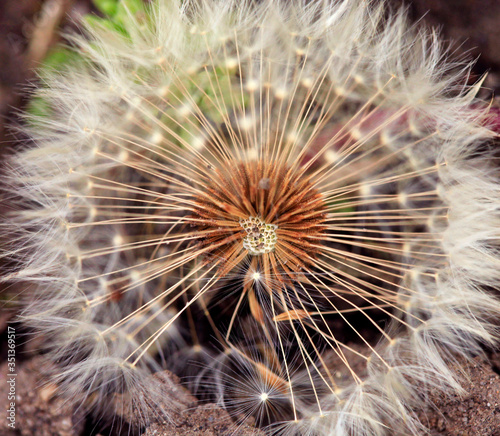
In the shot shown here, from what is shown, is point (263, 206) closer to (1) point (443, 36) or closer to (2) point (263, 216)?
(2) point (263, 216)

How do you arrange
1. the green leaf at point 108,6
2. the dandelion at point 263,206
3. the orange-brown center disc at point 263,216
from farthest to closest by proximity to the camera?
the green leaf at point 108,6 < the orange-brown center disc at point 263,216 < the dandelion at point 263,206

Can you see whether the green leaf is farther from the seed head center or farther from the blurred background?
the seed head center

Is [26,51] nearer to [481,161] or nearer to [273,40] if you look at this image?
[273,40]

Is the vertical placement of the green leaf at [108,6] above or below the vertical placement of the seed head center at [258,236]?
above

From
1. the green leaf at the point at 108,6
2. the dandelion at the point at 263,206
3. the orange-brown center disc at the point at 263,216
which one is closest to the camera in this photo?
the dandelion at the point at 263,206

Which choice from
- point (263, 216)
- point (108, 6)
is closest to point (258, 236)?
point (263, 216)

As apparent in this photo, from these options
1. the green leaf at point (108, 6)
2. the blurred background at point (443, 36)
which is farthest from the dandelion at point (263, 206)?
the blurred background at point (443, 36)

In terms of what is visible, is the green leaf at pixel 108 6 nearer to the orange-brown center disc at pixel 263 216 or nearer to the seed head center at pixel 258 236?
the orange-brown center disc at pixel 263 216
